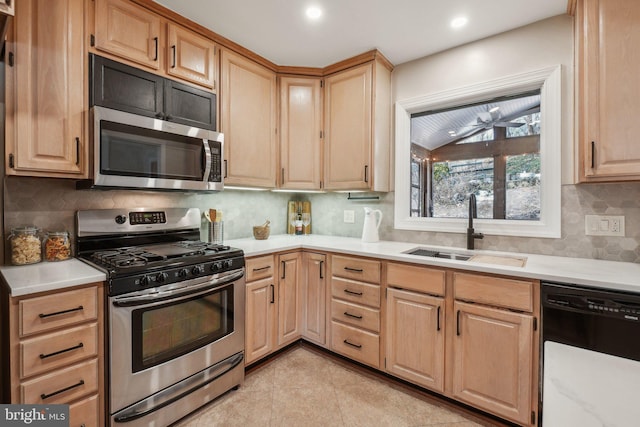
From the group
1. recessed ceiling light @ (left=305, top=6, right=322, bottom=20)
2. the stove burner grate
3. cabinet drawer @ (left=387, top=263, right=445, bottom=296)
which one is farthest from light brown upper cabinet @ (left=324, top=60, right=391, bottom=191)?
the stove burner grate

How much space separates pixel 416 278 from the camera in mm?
1979

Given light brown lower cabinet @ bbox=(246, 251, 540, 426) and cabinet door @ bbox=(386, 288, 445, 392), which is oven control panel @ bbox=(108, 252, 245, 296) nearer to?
light brown lower cabinet @ bbox=(246, 251, 540, 426)

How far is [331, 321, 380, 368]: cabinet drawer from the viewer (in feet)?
7.18

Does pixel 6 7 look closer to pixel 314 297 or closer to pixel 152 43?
pixel 152 43

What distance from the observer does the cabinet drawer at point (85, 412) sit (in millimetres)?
1379

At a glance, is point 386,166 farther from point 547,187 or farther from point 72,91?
point 72,91

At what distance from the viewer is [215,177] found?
7.16 ft

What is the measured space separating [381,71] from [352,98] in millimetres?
328

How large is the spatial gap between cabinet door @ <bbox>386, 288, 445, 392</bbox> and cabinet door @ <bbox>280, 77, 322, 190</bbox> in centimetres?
133

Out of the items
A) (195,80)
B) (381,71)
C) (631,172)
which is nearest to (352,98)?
(381,71)

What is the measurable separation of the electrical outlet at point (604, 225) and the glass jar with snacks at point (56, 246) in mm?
3228
